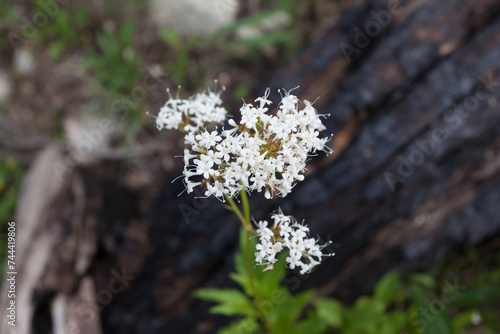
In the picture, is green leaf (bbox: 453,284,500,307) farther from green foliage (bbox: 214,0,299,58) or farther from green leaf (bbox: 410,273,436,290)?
green foliage (bbox: 214,0,299,58)

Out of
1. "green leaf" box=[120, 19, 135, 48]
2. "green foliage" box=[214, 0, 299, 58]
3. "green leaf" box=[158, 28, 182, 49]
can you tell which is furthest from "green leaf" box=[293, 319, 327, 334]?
"green leaf" box=[120, 19, 135, 48]

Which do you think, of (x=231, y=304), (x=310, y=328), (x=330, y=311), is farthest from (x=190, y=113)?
(x=330, y=311)

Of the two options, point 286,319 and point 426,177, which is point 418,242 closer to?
point 426,177

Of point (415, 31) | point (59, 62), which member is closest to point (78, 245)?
point (59, 62)

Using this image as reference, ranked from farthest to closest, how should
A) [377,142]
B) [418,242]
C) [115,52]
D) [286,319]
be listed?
[115,52]
[418,242]
[377,142]
[286,319]

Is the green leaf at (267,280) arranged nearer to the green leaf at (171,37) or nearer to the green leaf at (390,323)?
the green leaf at (390,323)

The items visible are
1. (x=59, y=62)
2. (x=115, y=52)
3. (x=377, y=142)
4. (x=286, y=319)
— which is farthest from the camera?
(x=59, y=62)

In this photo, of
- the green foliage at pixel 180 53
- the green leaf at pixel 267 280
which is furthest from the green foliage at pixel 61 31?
the green leaf at pixel 267 280

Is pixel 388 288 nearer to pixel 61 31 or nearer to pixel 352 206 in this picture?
pixel 352 206
